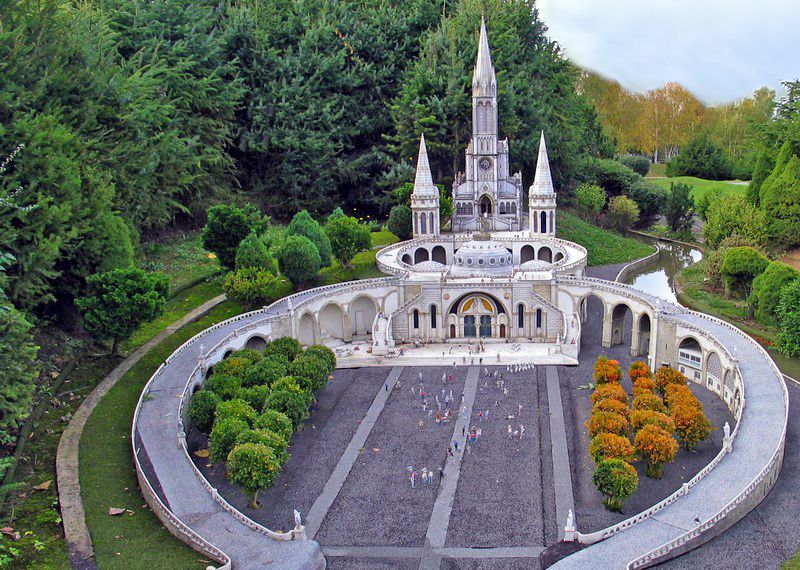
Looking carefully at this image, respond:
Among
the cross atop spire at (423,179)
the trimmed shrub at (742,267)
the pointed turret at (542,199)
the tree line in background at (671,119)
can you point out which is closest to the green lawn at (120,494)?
the cross atop spire at (423,179)

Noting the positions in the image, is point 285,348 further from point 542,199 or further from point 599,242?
point 599,242

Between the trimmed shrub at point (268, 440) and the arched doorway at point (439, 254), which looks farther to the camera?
the arched doorway at point (439, 254)

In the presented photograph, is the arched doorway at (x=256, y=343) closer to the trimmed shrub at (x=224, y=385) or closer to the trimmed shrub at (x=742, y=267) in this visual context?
the trimmed shrub at (x=224, y=385)

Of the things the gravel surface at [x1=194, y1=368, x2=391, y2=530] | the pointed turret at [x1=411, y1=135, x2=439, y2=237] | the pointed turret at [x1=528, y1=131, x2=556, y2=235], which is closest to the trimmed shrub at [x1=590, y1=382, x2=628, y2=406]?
the gravel surface at [x1=194, y1=368, x2=391, y2=530]

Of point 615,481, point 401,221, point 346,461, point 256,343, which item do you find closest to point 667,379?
point 615,481

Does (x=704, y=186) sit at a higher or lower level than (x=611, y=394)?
higher

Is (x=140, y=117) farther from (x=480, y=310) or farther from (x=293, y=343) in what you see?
(x=480, y=310)

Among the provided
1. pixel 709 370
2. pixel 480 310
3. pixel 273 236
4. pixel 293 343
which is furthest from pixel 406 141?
pixel 709 370
